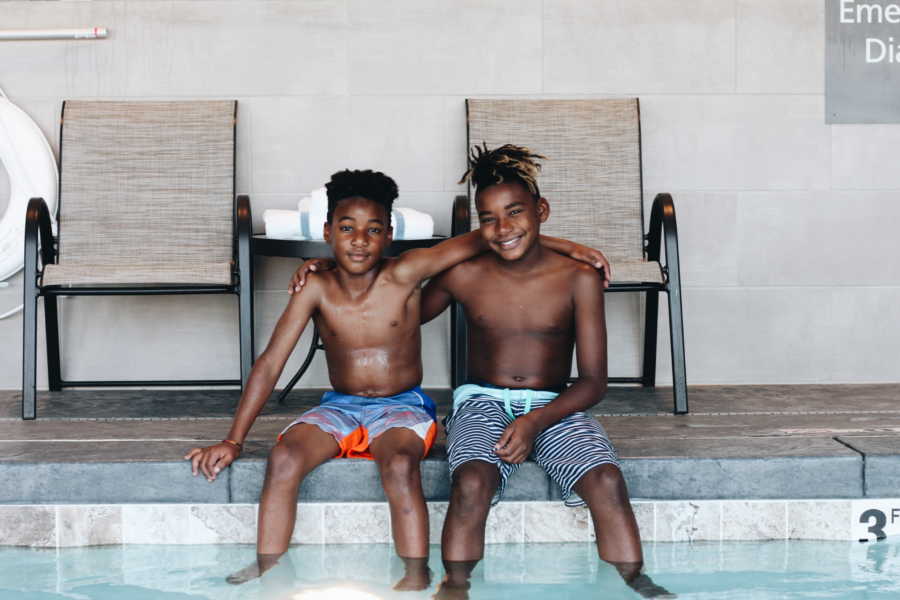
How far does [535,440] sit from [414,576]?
0.41m

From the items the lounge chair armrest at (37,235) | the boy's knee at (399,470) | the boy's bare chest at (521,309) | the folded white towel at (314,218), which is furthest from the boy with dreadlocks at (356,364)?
the lounge chair armrest at (37,235)

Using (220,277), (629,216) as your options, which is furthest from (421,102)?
(220,277)

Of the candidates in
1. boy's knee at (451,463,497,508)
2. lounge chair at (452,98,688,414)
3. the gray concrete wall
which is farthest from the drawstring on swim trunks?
the gray concrete wall

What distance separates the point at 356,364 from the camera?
2.37 m

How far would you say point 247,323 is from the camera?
3018mm

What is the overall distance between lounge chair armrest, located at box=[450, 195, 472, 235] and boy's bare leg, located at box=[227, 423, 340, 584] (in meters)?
1.06

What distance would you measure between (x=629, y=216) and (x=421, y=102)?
802 millimetres

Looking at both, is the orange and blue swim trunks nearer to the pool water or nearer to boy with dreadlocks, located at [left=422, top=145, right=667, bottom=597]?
boy with dreadlocks, located at [left=422, top=145, right=667, bottom=597]

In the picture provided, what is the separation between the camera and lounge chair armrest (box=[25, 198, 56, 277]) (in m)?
2.92

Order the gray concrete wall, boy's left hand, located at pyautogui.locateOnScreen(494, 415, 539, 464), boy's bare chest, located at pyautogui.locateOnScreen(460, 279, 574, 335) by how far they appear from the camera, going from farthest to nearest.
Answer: the gray concrete wall, boy's bare chest, located at pyautogui.locateOnScreen(460, 279, 574, 335), boy's left hand, located at pyautogui.locateOnScreen(494, 415, 539, 464)

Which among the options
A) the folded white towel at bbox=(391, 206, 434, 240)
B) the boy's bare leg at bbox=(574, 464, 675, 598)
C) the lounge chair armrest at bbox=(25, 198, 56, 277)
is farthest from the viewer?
the folded white towel at bbox=(391, 206, 434, 240)

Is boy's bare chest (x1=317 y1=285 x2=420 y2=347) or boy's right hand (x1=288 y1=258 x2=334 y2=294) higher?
boy's right hand (x1=288 y1=258 x2=334 y2=294)

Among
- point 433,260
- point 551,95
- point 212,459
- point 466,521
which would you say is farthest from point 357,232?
point 551,95

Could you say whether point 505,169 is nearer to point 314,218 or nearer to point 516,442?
point 516,442
